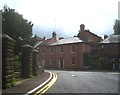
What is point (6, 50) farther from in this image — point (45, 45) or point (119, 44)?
point (45, 45)

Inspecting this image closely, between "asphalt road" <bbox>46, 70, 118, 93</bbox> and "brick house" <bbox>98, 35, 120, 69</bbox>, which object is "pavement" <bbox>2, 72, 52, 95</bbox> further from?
"brick house" <bbox>98, 35, 120, 69</bbox>

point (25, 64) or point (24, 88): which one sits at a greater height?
point (25, 64)

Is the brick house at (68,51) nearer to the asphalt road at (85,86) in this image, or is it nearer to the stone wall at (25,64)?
the stone wall at (25,64)

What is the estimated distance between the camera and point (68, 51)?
76.1m

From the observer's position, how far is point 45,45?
85.3 metres

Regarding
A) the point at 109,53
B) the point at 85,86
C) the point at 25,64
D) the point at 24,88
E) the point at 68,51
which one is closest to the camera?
the point at 24,88

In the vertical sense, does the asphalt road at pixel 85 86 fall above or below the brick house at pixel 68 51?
below

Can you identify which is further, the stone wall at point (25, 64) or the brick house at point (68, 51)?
the brick house at point (68, 51)

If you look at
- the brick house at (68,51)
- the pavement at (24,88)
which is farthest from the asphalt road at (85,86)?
the brick house at (68,51)

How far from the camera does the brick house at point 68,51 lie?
2869 inches

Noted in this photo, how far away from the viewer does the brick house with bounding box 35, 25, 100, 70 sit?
239ft

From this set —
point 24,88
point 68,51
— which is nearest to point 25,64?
point 24,88

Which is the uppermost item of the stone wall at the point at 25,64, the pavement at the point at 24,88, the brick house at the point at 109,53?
the brick house at the point at 109,53

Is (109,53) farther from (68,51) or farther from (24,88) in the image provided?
(24,88)
